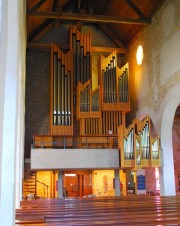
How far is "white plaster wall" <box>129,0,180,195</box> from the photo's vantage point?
11.6m

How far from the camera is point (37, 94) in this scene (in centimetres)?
1569

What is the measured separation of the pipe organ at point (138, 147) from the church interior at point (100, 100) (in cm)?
3

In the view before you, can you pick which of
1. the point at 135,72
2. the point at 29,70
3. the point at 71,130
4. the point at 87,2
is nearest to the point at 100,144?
the point at 71,130

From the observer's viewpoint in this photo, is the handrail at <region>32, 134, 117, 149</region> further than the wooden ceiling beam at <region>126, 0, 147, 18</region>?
No

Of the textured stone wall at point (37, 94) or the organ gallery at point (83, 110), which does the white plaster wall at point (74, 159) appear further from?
the textured stone wall at point (37, 94)

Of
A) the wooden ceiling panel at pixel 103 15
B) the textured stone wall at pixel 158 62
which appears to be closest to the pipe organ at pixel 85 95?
the textured stone wall at pixel 158 62

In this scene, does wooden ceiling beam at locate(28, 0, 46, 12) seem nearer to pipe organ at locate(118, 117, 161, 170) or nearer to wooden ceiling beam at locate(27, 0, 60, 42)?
wooden ceiling beam at locate(27, 0, 60, 42)

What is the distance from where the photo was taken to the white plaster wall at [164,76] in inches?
457

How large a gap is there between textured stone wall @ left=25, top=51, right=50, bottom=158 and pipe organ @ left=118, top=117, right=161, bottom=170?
15.4ft

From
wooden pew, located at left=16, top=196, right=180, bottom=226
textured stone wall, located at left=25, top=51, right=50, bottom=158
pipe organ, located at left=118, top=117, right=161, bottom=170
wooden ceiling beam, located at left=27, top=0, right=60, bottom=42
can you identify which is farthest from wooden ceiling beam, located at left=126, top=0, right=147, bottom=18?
wooden pew, located at left=16, top=196, right=180, bottom=226

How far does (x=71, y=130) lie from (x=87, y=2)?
632 cm

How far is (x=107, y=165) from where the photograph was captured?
1211 cm

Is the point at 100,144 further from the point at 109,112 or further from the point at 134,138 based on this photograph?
the point at 134,138

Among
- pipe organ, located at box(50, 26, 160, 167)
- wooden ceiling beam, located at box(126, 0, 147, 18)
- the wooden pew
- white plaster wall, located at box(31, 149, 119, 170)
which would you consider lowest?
the wooden pew
